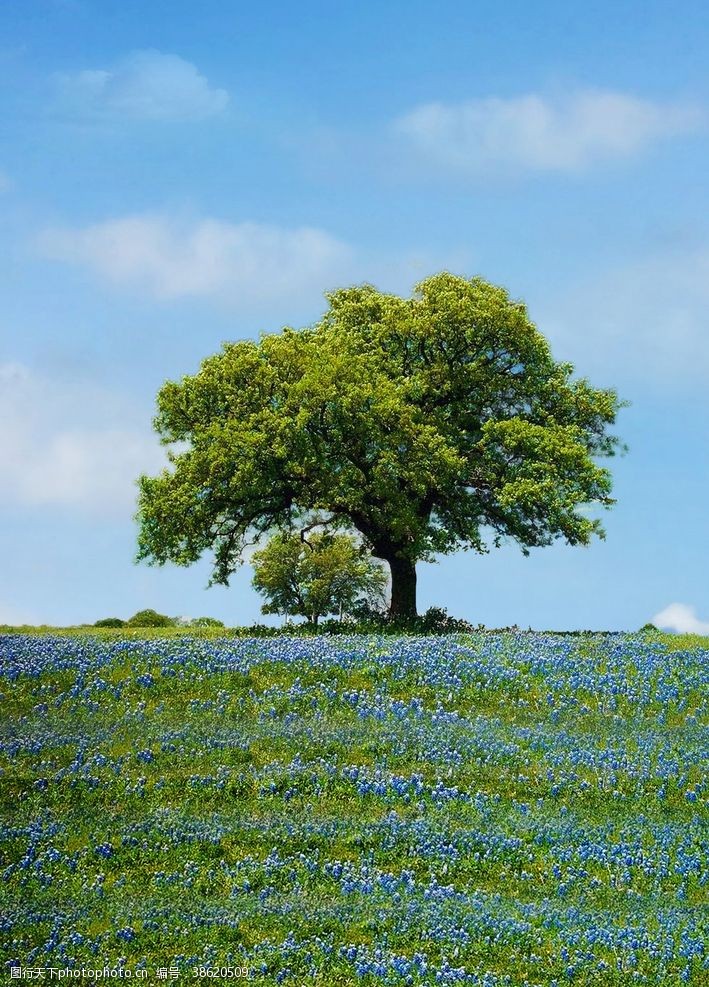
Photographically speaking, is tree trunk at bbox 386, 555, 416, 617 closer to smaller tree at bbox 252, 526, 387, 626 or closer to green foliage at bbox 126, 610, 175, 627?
smaller tree at bbox 252, 526, 387, 626

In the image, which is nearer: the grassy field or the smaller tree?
the grassy field

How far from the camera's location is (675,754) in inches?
661

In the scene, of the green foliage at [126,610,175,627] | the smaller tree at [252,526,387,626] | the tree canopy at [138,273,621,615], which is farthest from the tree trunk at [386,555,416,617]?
the green foliage at [126,610,175,627]

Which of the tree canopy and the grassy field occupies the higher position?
the tree canopy

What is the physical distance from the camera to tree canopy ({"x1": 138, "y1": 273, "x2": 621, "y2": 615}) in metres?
33.0

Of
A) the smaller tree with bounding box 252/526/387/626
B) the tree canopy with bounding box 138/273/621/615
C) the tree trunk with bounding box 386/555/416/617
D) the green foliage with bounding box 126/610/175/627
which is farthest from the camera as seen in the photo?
the green foliage with bounding box 126/610/175/627

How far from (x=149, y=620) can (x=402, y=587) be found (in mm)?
14835

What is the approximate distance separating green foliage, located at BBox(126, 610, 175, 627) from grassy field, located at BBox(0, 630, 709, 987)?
2424 centimetres

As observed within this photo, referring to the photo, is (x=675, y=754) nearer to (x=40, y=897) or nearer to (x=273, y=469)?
(x=40, y=897)

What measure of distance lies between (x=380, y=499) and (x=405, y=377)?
5142 millimetres

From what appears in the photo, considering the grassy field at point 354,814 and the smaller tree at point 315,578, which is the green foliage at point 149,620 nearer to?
the smaller tree at point 315,578

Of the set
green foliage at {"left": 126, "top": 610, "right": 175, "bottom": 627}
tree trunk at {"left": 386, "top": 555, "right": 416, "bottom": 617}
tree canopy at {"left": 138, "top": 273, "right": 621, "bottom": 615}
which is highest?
tree canopy at {"left": 138, "top": 273, "right": 621, "bottom": 615}

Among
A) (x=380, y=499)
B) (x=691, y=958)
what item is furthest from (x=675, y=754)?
(x=380, y=499)

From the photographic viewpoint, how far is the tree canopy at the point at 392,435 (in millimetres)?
32969
